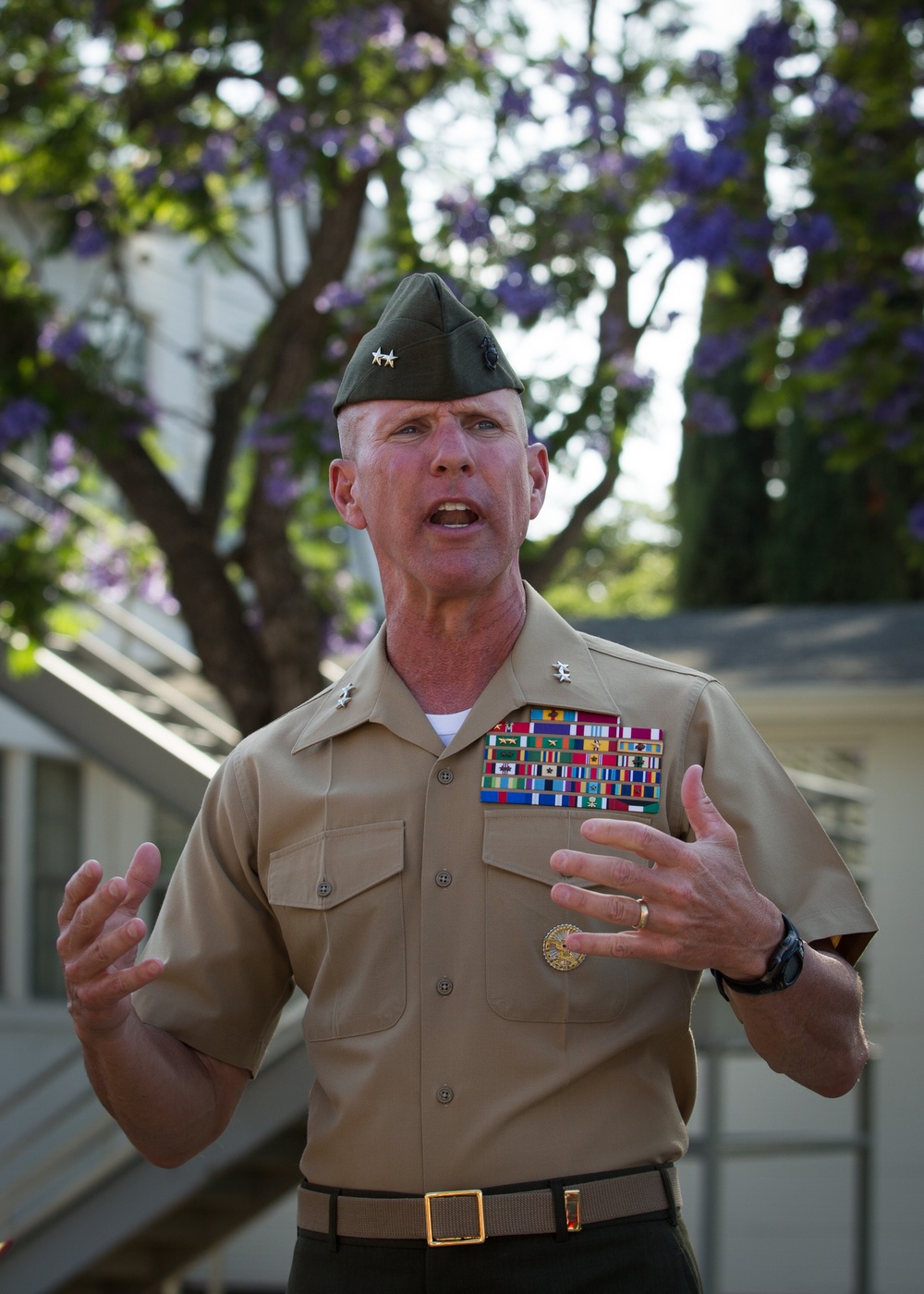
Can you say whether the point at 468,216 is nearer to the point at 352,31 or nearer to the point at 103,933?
the point at 352,31

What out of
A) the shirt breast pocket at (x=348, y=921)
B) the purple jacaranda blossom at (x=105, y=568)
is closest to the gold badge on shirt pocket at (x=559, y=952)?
the shirt breast pocket at (x=348, y=921)

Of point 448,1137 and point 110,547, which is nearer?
point 448,1137

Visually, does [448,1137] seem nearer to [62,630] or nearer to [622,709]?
[622,709]

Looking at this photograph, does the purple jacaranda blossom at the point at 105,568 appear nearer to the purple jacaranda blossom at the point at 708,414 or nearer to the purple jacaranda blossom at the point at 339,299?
the purple jacaranda blossom at the point at 339,299

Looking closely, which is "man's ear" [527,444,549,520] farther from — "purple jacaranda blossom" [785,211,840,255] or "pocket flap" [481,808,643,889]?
"purple jacaranda blossom" [785,211,840,255]

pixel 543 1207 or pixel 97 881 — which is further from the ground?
pixel 97 881

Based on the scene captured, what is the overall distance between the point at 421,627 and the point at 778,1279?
338 inches

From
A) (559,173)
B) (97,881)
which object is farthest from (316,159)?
(97,881)

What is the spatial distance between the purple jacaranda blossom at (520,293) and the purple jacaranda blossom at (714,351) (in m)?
0.78

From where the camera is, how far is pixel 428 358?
258cm

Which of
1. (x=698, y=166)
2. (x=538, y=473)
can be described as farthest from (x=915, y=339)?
(x=538, y=473)

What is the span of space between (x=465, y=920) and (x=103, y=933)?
517 mm

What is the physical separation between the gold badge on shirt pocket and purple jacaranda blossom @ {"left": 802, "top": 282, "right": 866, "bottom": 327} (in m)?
4.77

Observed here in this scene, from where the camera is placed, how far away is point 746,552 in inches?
860
